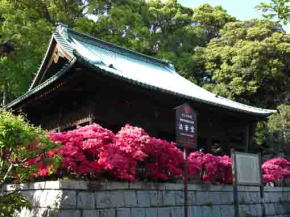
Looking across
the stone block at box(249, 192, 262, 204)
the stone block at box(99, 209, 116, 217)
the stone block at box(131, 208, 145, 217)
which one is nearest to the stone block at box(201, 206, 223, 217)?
the stone block at box(249, 192, 262, 204)

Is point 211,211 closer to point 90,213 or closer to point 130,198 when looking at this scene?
point 130,198

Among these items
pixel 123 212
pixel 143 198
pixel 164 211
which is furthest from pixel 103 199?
pixel 164 211

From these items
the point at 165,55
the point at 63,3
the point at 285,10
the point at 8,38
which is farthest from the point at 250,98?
the point at 285,10

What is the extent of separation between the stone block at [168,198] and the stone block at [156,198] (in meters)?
0.13

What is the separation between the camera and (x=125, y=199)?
826 cm

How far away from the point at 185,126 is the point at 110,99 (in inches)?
180

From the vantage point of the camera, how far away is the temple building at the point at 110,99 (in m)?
11.4

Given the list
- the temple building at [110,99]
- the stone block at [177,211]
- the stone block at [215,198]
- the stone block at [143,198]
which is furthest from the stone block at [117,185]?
the temple building at [110,99]

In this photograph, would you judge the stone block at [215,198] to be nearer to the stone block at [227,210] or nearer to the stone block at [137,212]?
the stone block at [227,210]

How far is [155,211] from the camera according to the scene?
8.78m

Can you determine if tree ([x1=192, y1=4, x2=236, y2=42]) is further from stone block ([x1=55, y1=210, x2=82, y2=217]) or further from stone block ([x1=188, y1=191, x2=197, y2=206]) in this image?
stone block ([x1=55, y1=210, x2=82, y2=217])

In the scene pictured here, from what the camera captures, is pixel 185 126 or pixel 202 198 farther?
pixel 202 198

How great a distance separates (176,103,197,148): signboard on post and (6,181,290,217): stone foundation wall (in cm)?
135

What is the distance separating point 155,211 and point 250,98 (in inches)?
838
